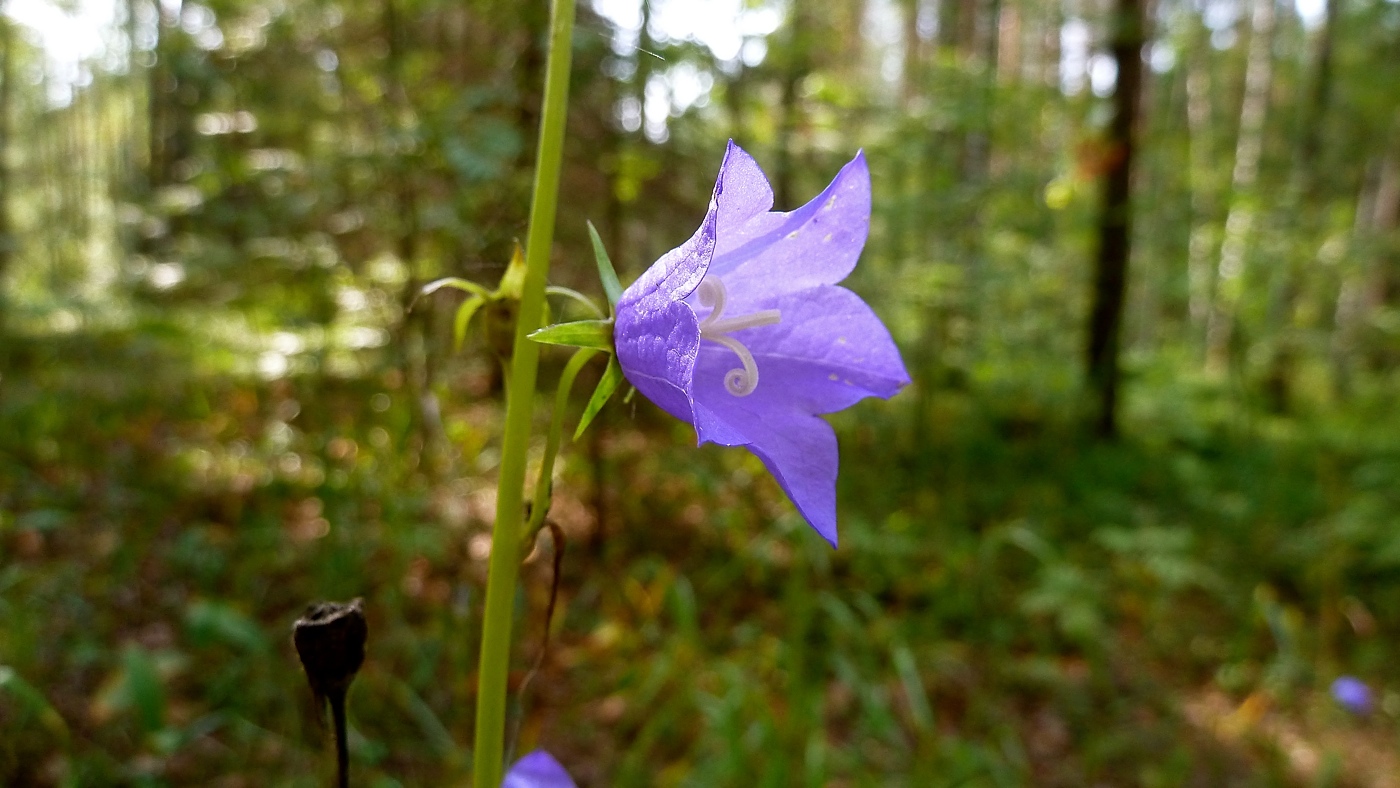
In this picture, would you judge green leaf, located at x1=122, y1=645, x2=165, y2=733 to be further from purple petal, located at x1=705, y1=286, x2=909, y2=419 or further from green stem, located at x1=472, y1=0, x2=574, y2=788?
purple petal, located at x1=705, y1=286, x2=909, y2=419

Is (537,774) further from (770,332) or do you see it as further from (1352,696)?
(1352,696)

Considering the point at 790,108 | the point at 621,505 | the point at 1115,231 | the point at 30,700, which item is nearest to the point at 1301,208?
the point at 1115,231

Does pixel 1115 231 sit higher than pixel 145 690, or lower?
higher

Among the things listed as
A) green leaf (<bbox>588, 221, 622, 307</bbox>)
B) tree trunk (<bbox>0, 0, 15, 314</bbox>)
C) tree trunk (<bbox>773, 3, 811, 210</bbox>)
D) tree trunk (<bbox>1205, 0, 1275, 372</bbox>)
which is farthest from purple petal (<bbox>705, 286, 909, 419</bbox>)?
tree trunk (<bbox>1205, 0, 1275, 372</bbox>)

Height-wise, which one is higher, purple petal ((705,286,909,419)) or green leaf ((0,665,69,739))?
purple petal ((705,286,909,419))

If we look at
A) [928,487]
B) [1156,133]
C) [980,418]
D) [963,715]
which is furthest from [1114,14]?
[963,715]

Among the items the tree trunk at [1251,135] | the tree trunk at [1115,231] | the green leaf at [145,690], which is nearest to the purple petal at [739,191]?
the green leaf at [145,690]

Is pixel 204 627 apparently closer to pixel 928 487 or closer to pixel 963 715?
pixel 963 715
